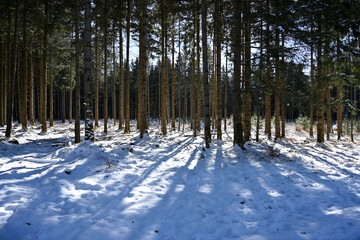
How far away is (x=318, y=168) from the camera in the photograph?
22.1 feet

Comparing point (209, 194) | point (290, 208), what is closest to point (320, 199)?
point (290, 208)

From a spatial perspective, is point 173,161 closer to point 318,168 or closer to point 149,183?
point 149,183

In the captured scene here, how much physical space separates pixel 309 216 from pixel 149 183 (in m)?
3.63

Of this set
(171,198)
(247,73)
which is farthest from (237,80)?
(171,198)

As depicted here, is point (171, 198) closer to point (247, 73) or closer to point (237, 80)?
point (237, 80)

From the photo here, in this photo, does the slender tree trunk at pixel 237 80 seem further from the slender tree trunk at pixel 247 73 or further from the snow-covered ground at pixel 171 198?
the snow-covered ground at pixel 171 198

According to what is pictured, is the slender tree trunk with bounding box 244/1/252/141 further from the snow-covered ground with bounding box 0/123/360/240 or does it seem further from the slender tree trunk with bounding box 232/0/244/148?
the snow-covered ground with bounding box 0/123/360/240

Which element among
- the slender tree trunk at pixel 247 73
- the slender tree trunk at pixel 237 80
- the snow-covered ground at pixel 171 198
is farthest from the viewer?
the slender tree trunk at pixel 247 73

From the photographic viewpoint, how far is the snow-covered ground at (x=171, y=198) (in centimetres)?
309

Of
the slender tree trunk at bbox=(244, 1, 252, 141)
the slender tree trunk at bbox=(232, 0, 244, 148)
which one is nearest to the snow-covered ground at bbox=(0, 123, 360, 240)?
the slender tree trunk at bbox=(232, 0, 244, 148)

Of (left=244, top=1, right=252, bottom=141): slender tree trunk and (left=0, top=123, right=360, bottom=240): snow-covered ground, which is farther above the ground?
(left=244, top=1, right=252, bottom=141): slender tree trunk

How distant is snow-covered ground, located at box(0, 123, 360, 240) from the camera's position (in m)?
3.09

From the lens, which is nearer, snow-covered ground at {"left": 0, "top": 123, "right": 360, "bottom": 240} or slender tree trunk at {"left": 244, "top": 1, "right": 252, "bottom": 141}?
snow-covered ground at {"left": 0, "top": 123, "right": 360, "bottom": 240}

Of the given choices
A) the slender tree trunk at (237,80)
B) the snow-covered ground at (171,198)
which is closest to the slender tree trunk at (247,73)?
the slender tree trunk at (237,80)
